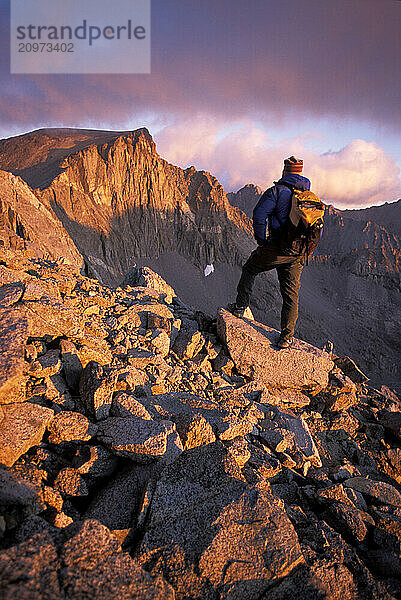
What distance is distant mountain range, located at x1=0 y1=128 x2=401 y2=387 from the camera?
907 inches

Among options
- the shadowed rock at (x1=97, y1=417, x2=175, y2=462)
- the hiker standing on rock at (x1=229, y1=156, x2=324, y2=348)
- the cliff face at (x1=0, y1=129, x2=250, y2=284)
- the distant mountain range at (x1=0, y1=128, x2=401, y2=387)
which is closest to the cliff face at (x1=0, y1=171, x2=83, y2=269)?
the distant mountain range at (x1=0, y1=128, x2=401, y2=387)

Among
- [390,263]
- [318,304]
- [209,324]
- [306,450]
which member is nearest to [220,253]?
[318,304]

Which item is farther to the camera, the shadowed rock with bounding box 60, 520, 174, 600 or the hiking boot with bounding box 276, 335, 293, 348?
the hiking boot with bounding box 276, 335, 293, 348

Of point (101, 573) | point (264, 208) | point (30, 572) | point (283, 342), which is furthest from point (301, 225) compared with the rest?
point (30, 572)

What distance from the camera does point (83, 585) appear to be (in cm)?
139

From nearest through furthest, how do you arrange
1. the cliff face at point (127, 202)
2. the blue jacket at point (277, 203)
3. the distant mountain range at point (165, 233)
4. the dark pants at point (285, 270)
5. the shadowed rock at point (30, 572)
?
the shadowed rock at point (30, 572) < the blue jacket at point (277, 203) < the dark pants at point (285, 270) < the distant mountain range at point (165, 233) < the cliff face at point (127, 202)

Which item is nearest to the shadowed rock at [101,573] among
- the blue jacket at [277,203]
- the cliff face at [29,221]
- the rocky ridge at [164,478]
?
the rocky ridge at [164,478]

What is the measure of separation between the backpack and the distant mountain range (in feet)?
43.2

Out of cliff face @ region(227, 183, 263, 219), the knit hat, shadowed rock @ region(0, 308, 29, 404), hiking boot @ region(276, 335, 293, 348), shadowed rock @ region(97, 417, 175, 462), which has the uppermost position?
cliff face @ region(227, 183, 263, 219)

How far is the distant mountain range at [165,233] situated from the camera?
2305cm

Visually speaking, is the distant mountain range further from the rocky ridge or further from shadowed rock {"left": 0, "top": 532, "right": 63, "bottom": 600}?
shadowed rock {"left": 0, "top": 532, "right": 63, "bottom": 600}

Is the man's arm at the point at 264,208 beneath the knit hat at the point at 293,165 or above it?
beneath

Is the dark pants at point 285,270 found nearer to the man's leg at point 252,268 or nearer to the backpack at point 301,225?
the man's leg at point 252,268

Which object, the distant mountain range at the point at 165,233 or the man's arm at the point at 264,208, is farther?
the distant mountain range at the point at 165,233
